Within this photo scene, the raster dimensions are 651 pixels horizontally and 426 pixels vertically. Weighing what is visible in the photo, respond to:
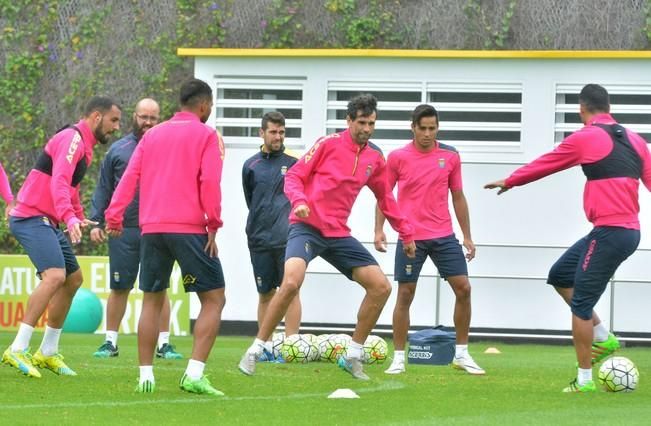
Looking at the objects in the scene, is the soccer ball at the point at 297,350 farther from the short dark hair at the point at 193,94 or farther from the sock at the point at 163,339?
the short dark hair at the point at 193,94

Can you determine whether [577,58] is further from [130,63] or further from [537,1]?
[130,63]

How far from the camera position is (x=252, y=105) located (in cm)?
2088

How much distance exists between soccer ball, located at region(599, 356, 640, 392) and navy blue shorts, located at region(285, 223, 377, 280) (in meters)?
2.00

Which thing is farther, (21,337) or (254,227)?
(254,227)

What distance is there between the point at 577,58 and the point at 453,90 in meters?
1.77

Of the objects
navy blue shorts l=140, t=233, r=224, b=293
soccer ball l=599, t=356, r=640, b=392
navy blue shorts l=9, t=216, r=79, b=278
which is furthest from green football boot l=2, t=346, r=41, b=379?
soccer ball l=599, t=356, r=640, b=392

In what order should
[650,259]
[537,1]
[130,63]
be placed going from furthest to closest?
1. [130,63]
2. [537,1]
3. [650,259]

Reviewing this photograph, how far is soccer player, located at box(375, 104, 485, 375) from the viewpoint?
12.7 metres

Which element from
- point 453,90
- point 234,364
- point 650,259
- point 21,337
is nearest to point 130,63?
point 453,90

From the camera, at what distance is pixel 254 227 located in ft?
46.4

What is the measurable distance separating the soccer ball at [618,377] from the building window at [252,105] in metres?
10.2

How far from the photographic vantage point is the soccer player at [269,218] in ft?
46.1

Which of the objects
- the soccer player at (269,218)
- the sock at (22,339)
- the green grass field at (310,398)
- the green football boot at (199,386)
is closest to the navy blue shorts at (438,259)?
the green grass field at (310,398)

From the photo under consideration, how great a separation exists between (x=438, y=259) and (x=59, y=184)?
141 inches
